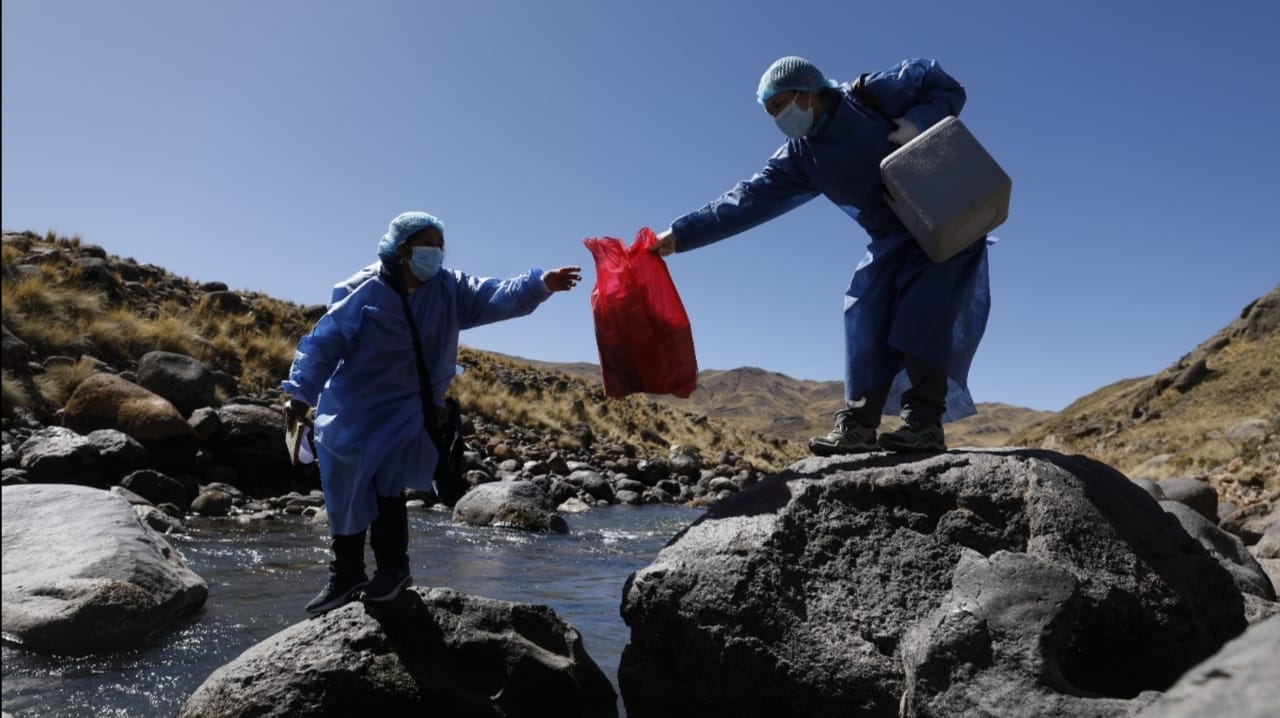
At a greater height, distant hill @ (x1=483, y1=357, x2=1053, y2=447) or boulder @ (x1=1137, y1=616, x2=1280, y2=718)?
distant hill @ (x1=483, y1=357, x2=1053, y2=447)

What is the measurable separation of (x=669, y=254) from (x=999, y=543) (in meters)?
2.14

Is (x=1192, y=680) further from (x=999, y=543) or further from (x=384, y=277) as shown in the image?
(x=384, y=277)

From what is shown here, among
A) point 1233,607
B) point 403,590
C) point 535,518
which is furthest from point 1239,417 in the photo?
point 403,590

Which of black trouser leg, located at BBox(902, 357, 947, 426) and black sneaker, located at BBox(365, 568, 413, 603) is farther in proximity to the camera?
black trouser leg, located at BBox(902, 357, 947, 426)

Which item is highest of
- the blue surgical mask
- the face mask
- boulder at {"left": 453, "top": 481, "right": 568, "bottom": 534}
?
the face mask

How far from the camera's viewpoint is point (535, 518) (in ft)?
37.7

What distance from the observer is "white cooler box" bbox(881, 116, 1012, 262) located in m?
3.84

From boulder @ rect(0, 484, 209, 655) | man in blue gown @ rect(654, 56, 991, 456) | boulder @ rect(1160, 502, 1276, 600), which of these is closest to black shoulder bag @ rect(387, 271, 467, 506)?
man in blue gown @ rect(654, 56, 991, 456)

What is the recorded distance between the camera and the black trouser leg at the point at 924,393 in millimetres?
4133

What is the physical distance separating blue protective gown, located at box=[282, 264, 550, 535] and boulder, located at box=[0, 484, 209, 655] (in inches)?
92.0

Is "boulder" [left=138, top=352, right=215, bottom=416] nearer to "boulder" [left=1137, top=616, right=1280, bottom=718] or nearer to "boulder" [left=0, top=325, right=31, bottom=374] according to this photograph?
"boulder" [left=0, top=325, right=31, bottom=374]

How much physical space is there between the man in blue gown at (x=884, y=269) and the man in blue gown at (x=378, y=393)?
1789 mm

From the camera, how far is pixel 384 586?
390 cm

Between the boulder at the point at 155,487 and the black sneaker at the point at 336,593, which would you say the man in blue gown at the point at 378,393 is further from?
the boulder at the point at 155,487
